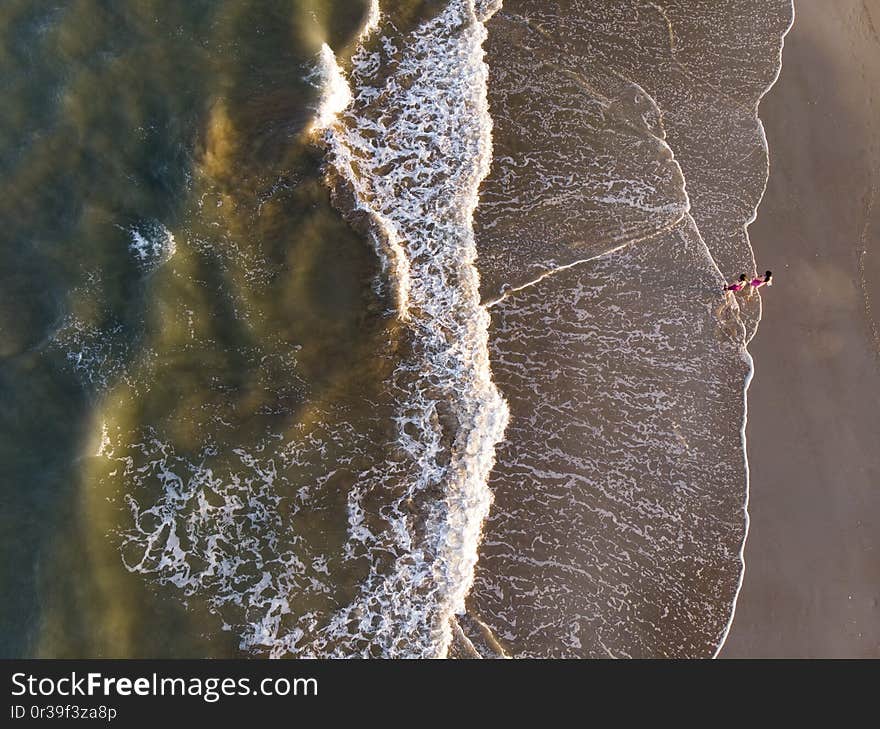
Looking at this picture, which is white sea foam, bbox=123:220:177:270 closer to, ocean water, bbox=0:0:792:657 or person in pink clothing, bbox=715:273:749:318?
ocean water, bbox=0:0:792:657

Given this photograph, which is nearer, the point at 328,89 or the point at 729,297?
the point at 729,297

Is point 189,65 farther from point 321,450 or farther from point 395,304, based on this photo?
point 321,450

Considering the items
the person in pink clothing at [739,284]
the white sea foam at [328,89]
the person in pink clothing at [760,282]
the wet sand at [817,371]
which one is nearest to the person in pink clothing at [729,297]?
the person in pink clothing at [739,284]

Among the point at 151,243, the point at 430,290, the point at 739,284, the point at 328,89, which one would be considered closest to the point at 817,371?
the point at 739,284

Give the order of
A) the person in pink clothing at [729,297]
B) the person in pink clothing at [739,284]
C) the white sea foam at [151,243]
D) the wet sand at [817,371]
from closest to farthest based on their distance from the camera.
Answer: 1. the wet sand at [817,371]
2. the white sea foam at [151,243]
3. the person in pink clothing at [739,284]
4. the person in pink clothing at [729,297]

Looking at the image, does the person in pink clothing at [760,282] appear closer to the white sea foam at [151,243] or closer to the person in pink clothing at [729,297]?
the person in pink clothing at [729,297]

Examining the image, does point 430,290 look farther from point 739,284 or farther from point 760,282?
point 760,282
